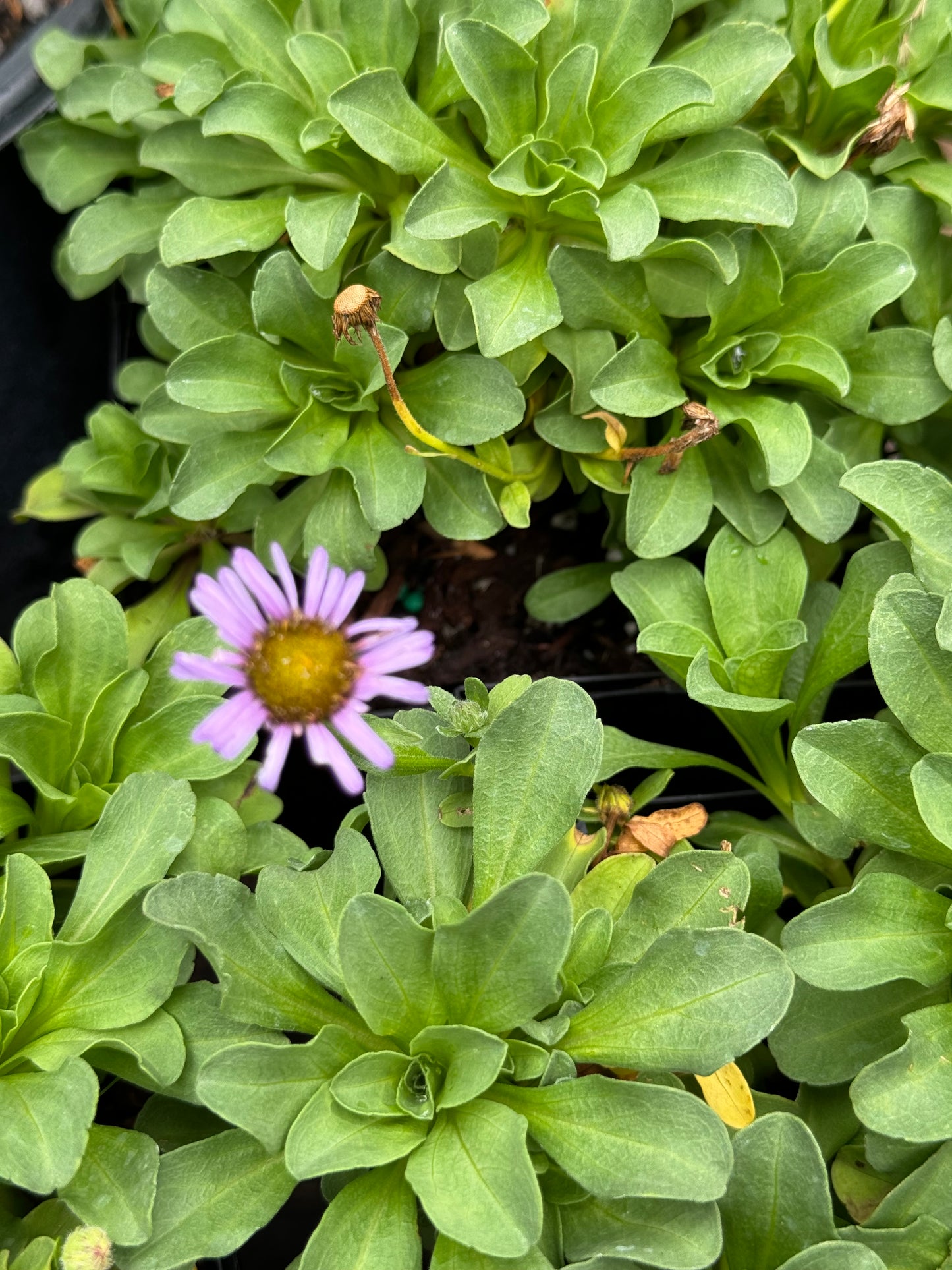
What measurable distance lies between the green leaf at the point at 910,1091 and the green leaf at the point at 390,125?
1190mm

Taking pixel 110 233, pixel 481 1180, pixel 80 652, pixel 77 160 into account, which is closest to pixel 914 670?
pixel 481 1180

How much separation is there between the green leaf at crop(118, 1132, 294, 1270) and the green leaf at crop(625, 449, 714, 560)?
880 millimetres

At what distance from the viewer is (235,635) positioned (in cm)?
115

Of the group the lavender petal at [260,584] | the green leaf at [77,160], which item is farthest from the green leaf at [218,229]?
the lavender petal at [260,584]

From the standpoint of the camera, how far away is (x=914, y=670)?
1206 mm

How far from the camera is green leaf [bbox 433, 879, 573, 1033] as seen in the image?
1001 mm

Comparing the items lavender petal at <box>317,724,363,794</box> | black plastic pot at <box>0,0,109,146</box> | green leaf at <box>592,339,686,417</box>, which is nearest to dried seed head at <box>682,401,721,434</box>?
green leaf at <box>592,339,686,417</box>

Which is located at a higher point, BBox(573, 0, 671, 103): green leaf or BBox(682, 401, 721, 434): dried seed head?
BBox(573, 0, 671, 103): green leaf

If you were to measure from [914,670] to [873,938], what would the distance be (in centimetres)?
30

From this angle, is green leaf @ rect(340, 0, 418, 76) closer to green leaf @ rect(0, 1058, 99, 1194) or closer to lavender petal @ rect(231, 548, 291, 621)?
lavender petal @ rect(231, 548, 291, 621)

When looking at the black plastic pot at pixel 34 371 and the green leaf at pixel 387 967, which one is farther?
the black plastic pot at pixel 34 371

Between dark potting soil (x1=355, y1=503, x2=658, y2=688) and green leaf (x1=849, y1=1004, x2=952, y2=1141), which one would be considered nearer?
green leaf (x1=849, y1=1004, x2=952, y2=1141)

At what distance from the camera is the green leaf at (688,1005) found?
1052 mm

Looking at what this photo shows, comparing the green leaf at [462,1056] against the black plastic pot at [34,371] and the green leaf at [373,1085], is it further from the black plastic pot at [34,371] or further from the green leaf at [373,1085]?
the black plastic pot at [34,371]
